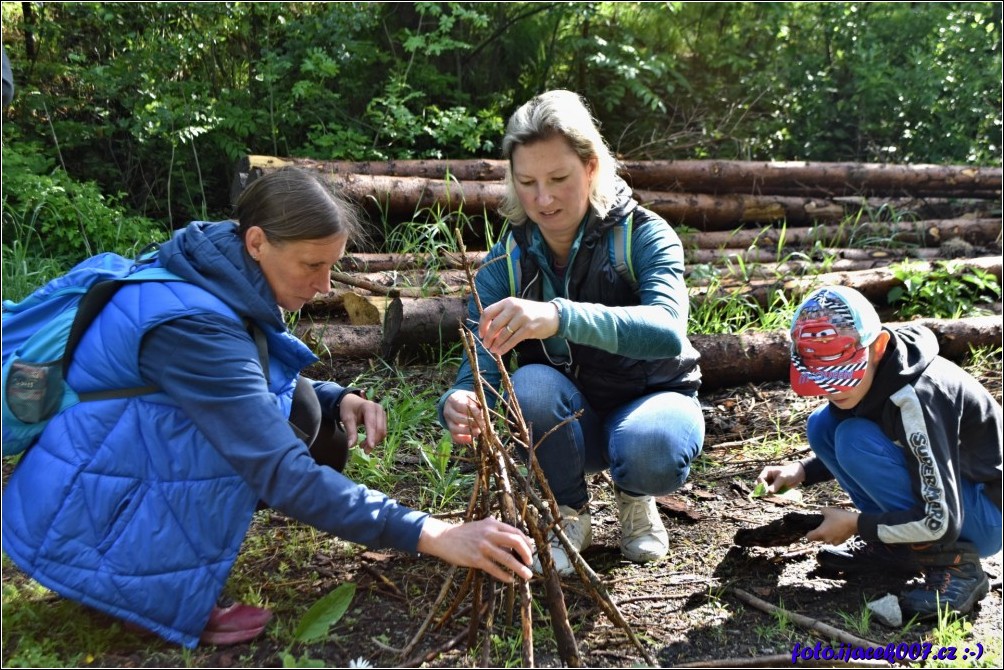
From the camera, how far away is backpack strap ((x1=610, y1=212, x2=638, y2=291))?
308 cm

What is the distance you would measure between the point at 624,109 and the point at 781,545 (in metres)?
5.74

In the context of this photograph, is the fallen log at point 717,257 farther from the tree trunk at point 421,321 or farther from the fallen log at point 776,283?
the tree trunk at point 421,321

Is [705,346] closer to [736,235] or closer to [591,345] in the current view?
[591,345]

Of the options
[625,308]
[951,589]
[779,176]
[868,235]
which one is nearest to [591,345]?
[625,308]

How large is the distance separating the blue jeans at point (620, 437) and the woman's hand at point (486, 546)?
0.80 metres

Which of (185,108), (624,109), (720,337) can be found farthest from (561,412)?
(624,109)

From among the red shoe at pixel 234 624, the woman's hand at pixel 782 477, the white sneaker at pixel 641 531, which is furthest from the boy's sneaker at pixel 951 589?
the red shoe at pixel 234 624

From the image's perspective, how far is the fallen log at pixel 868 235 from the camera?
6590 mm

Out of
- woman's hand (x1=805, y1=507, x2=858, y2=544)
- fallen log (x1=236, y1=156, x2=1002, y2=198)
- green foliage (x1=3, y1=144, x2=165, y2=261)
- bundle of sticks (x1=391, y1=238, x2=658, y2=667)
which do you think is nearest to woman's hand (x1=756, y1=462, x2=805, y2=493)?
woman's hand (x1=805, y1=507, x2=858, y2=544)

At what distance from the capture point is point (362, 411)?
294cm

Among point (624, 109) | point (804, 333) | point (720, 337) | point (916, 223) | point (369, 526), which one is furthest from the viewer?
point (624, 109)

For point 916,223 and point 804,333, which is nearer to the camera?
point 804,333

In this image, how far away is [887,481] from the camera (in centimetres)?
268

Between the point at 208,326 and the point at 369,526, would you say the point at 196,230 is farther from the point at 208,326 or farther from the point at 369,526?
the point at 369,526
